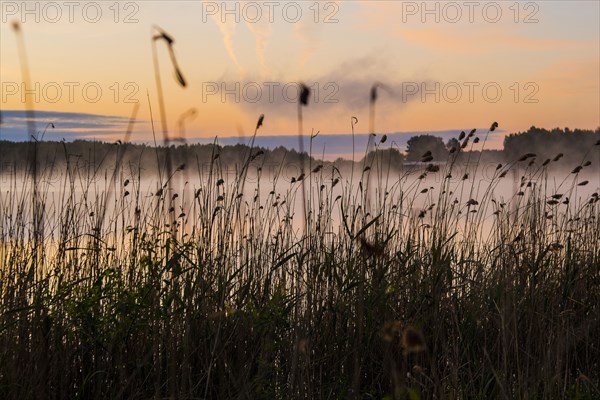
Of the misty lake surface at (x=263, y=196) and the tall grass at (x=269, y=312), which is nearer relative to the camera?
the tall grass at (x=269, y=312)

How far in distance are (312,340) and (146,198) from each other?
87.1 inches

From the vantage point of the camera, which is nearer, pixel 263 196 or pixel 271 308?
pixel 271 308

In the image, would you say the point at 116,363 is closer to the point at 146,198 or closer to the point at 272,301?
the point at 272,301

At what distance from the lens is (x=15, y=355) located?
3221 millimetres

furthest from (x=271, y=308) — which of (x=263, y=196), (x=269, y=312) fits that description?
(x=263, y=196)

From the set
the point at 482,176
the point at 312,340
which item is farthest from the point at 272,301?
the point at 482,176

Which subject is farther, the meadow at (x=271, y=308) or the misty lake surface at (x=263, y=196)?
the misty lake surface at (x=263, y=196)

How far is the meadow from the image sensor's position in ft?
10.5

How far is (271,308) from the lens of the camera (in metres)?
3.61

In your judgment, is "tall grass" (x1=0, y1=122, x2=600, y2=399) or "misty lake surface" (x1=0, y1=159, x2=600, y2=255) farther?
"misty lake surface" (x1=0, y1=159, x2=600, y2=255)

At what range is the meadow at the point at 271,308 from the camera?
3.19 metres

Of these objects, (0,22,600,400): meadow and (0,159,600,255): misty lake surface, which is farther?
(0,159,600,255): misty lake surface

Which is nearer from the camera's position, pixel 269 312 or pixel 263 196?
pixel 269 312

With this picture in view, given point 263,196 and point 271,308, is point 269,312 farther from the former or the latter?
point 263,196
